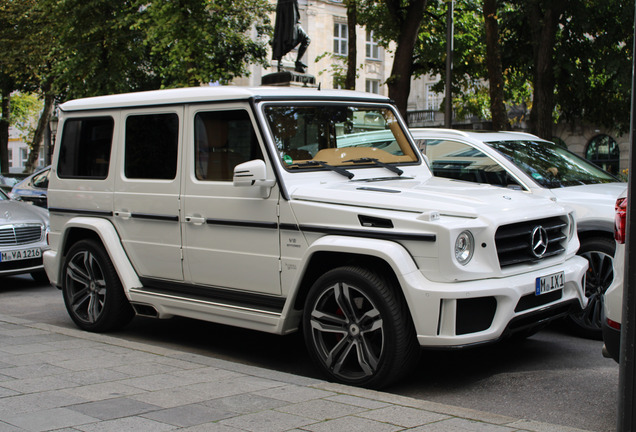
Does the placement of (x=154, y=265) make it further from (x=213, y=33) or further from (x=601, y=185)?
(x=213, y=33)

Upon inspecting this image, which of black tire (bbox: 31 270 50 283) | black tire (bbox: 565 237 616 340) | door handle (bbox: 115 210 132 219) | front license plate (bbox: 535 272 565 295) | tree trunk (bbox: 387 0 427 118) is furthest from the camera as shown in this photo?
tree trunk (bbox: 387 0 427 118)

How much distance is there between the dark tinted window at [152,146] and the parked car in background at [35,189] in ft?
30.7

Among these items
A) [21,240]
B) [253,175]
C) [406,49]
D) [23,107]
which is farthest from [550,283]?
[23,107]

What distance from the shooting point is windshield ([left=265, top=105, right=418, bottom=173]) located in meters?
6.31

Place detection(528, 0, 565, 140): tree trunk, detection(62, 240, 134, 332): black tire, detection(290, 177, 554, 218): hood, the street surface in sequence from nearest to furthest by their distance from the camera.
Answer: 1. the street surface
2. detection(290, 177, 554, 218): hood
3. detection(62, 240, 134, 332): black tire
4. detection(528, 0, 565, 140): tree trunk

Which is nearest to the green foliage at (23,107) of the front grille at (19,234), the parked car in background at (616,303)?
the front grille at (19,234)

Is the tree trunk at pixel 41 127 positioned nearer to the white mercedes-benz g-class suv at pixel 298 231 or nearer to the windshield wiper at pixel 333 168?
the white mercedes-benz g-class suv at pixel 298 231

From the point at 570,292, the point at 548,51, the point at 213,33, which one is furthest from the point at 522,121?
the point at 570,292

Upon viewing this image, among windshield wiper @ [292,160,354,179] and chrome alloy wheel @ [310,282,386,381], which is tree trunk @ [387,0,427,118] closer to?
windshield wiper @ [292,160,354,179]

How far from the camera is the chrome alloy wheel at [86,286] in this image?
7512 millimetres

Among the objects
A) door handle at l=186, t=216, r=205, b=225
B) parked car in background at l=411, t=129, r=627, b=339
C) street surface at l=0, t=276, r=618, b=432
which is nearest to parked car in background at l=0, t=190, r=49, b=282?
street surface at l=0, t=276, r=618, b=432

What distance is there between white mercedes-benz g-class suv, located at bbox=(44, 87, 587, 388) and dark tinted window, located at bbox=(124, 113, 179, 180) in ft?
0.05

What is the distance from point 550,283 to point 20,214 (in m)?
7.96

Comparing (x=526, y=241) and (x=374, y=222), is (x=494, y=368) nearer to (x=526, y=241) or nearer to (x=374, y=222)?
(x=526, y=241)
